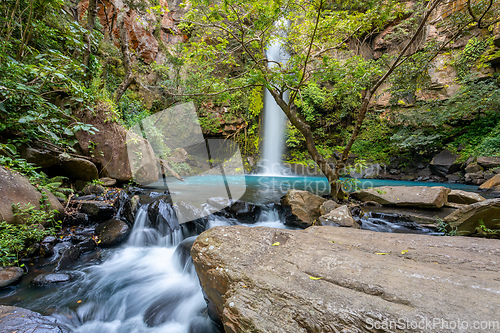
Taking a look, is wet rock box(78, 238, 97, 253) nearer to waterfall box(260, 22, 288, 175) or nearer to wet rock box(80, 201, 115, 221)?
wet rock box(80, 201, 115, 221)

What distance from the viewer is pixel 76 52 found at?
5.45 m

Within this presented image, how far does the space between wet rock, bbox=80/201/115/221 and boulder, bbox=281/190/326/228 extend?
4042mm

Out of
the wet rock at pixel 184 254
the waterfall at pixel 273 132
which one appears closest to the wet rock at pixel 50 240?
the wet rock at pixel 184 254

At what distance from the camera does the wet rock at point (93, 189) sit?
Result: 4.43 meters

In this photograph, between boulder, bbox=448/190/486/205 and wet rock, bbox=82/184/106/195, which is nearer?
wet rock, bbox=82/184/106/195

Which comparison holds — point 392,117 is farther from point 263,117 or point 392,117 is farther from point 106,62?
point 106,62

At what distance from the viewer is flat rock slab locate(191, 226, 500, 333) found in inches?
41.6

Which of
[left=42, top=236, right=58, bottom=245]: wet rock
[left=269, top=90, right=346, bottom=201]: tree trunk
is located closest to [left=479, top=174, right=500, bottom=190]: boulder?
[left=269, top=90, right=346, bottom=201]: tree trunk

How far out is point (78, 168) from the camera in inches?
172

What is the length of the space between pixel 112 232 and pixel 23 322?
6.98 feet

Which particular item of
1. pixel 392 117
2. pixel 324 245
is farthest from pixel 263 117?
pixel 324 245

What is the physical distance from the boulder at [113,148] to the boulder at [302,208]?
4.59 metres

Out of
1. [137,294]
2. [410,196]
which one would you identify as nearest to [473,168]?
[410,196]

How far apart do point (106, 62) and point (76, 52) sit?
2.89 metres
